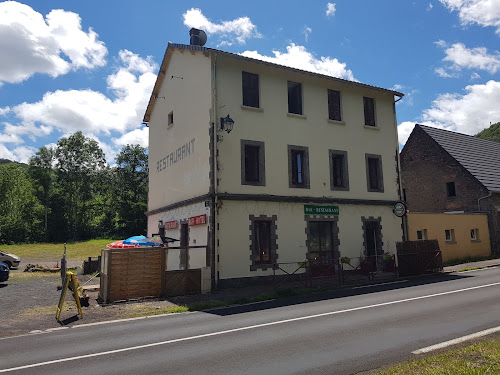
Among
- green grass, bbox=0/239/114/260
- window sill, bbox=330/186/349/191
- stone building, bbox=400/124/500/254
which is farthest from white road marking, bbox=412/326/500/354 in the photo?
green grass, bbox=0/239/114/260

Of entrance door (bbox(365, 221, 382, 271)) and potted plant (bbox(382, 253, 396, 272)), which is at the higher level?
entrance door (bbox(365, 221, 382, 271))

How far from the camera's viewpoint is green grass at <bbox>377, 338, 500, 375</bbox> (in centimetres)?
484

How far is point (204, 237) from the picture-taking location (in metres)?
16.4

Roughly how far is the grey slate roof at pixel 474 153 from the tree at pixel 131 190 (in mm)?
41978

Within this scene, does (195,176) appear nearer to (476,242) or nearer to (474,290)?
(474,290)

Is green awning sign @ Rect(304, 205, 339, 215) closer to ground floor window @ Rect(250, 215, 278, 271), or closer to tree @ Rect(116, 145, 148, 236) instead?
ground floor window @ Rect(250, 215, 278, 271)

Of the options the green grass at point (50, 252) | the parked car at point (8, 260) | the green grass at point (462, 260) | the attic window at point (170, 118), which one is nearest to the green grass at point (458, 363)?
the green grass at point (462, 260)

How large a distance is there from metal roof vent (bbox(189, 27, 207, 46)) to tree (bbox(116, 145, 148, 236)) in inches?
1544

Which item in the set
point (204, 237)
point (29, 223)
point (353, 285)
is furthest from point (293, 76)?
point (29, 223)

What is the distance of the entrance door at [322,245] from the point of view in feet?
59.2

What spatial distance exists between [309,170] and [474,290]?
892 centimetres

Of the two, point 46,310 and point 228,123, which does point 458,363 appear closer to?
point 46,310

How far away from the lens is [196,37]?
2194 cm

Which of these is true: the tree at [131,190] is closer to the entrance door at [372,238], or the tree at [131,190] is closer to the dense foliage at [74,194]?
the dense foliage at [74,194]
